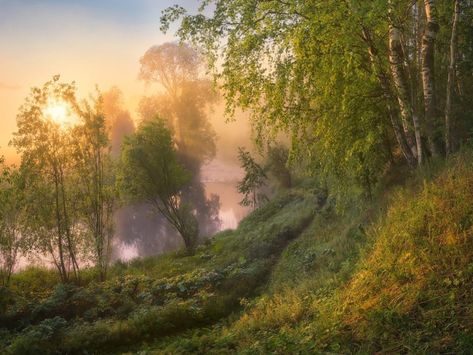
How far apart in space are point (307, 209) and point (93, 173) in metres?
11.9

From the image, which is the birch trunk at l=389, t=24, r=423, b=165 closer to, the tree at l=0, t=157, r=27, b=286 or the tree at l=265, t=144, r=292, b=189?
the tree at l=0, t=157, r=27, b=286

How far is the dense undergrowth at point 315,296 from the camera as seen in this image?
5.99 metres

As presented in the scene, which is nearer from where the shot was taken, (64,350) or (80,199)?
(64,350)

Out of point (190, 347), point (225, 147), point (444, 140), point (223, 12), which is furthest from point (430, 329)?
point (225, 147)

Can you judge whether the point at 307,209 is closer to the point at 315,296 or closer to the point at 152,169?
the point at 152,169

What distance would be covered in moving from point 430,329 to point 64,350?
993cm

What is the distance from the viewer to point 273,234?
20.6 m

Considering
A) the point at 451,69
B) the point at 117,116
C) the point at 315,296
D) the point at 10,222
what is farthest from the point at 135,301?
the point at 117,116

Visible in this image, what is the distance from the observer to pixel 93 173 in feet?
71.4

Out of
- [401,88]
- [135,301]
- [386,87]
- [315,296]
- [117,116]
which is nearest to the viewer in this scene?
[315,296]

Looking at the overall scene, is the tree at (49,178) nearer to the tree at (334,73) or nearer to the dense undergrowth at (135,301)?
the dense undergrowth at (135,301)

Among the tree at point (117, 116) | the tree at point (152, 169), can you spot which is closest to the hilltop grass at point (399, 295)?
the tree at point (152, 169)

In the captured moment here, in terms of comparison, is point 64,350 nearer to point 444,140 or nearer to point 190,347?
point 190,347

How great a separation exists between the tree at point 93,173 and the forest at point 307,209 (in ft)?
0.29
